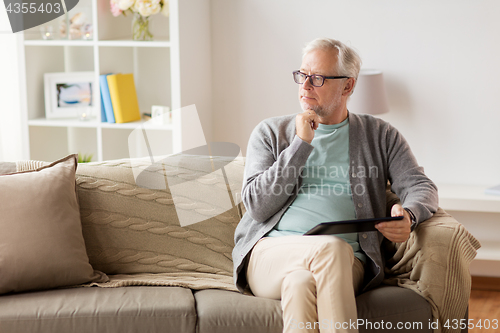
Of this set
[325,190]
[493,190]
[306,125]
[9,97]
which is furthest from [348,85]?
[9,97]

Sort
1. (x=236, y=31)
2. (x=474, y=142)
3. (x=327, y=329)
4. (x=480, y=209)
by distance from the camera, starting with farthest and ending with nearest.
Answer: (x=236, y=31) → (x=474, y=142) → (x=480, y=209) → (x=327, y=329)

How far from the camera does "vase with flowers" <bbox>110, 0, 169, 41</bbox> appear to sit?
2.94 m

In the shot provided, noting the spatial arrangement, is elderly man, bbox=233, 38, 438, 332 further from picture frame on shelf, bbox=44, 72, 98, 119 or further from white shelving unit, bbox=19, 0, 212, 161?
picture frame on shelf, bbox=44, 72, 98, 119

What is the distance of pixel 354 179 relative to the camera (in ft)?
6.08

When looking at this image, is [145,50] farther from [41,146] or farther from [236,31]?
[41,146]

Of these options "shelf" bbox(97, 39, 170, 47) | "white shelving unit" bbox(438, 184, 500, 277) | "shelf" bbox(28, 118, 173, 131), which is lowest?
"white shelving unit" bbox(438, 184, 500, 277)

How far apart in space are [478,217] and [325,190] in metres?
1.49

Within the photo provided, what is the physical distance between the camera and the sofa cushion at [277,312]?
5.24ft

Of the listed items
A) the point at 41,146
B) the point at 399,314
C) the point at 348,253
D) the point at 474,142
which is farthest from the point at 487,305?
the point at 41,146

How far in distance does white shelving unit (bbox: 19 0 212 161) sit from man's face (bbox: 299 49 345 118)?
121 centimetres

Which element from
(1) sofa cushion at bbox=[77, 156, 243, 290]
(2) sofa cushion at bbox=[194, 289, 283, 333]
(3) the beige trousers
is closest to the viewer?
(3) the beige trousers

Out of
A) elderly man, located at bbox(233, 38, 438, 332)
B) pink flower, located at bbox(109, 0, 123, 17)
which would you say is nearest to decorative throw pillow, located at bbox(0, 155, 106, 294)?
elderly man, located at bbox(233, 38, 438, 332)

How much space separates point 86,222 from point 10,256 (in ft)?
1.05

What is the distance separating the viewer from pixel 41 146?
337 centimetres
